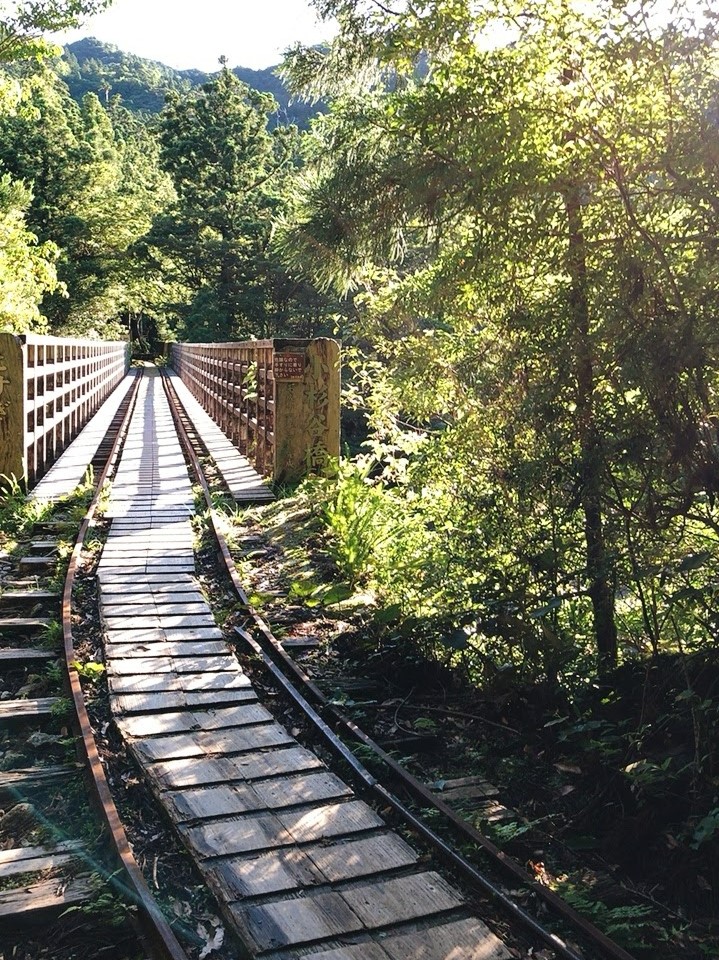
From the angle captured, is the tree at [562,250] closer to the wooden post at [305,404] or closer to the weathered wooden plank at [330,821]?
the weathered wooden plank at [330,821]

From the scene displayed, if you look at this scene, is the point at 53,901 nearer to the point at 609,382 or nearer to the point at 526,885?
the point at 526,885

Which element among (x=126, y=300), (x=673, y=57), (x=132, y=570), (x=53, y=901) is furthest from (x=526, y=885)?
(x=126, y=300)

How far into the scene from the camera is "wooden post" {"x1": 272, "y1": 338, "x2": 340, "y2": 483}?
38.9 feet

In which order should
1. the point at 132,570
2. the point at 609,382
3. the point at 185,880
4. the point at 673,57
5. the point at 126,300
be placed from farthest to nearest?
the point at 126,300, the point at 132,570, the point at 609,382, the point at 673,57, the point at 185,880

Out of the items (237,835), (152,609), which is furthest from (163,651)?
(237,835)

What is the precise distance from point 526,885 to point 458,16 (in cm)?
412

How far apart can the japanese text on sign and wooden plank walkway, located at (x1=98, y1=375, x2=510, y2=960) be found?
5.08 metres

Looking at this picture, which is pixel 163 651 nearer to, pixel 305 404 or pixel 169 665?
pixel 169 665

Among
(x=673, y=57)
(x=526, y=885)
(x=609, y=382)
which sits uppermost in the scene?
(x=673, y=57)

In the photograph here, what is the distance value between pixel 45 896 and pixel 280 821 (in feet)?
3.34

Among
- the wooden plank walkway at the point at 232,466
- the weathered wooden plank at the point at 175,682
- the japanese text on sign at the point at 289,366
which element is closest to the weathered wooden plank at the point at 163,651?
the weathered wooden plank at the point at 175,682

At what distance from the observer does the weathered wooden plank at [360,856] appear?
3838 mm

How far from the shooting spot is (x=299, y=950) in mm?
3326

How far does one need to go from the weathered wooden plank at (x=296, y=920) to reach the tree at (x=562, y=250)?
1.92 meters
